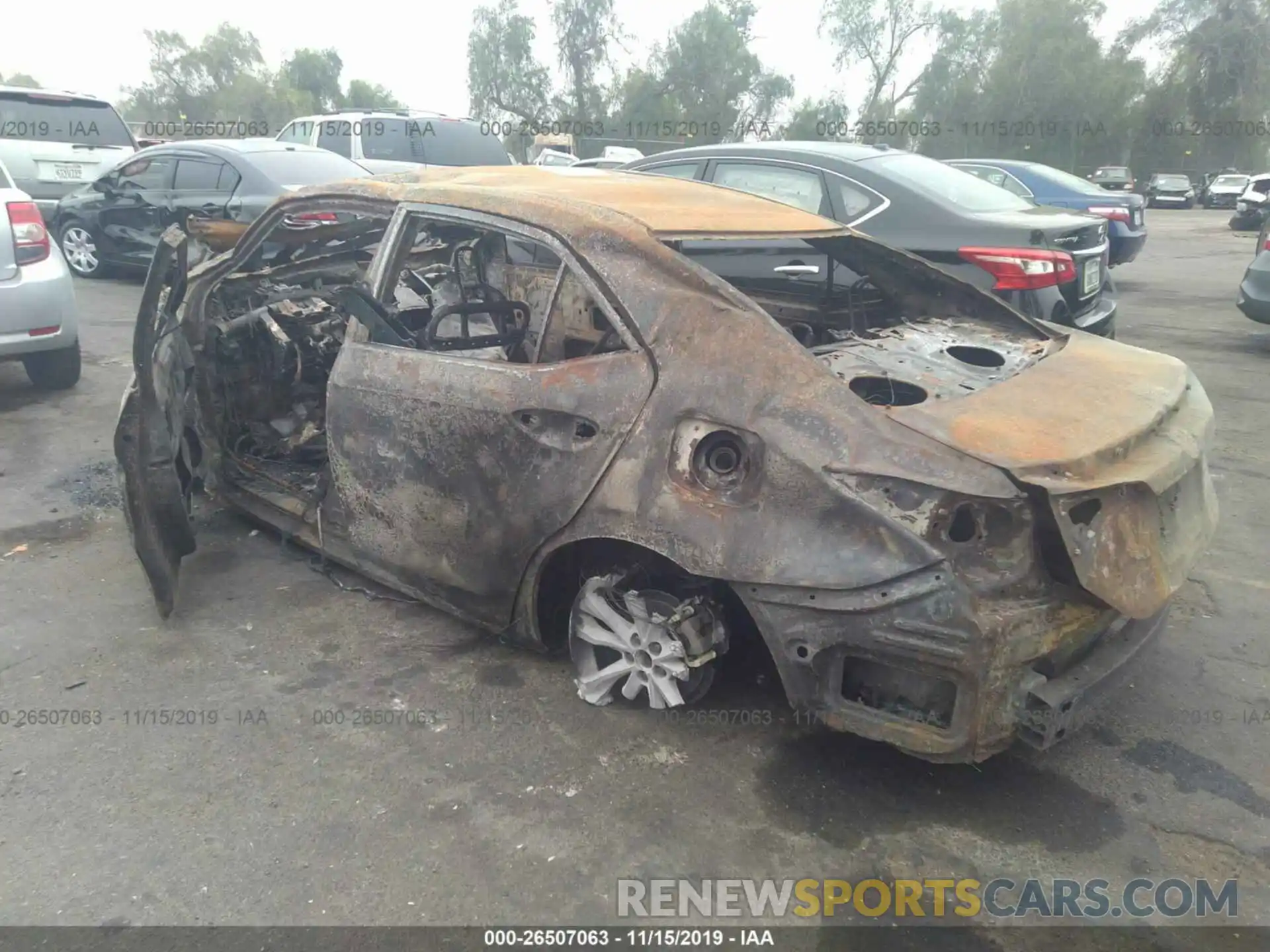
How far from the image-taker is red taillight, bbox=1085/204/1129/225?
10.5 meters

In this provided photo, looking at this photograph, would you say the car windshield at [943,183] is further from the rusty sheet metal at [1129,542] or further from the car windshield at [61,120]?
the car windshield at [61,120]

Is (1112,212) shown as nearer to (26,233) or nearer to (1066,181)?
(1066,181)

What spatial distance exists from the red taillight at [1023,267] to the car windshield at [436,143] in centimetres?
673

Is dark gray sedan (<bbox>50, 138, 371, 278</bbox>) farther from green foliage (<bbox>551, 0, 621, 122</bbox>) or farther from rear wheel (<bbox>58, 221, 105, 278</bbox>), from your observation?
green foliage (<bbox>551, 0, 621, 122</bbox>)

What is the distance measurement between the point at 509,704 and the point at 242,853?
0.91m

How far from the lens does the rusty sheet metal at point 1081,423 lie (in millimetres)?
2297

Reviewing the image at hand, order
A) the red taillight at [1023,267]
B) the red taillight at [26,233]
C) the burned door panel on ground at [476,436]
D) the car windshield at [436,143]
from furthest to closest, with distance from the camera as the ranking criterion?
the car windshield at [436,143]
the red taillight at [26,233]
the red taillight at [1023,267]
the burned door panel on ground at [476,436]

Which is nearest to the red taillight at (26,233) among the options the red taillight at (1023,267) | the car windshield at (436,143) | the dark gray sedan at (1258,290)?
the car windshield at (436,143)

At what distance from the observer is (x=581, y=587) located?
9.82ft

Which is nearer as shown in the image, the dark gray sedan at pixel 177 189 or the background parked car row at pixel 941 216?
the background parked car row at pixel 941 216

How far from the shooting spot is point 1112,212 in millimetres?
10570

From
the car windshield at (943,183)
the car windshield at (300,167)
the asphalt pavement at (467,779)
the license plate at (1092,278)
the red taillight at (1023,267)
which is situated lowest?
the asphalt pavement at (467,779)

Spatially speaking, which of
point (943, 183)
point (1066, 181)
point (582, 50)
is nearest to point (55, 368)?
point (943, 183)

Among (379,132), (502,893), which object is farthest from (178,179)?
(502,893)
